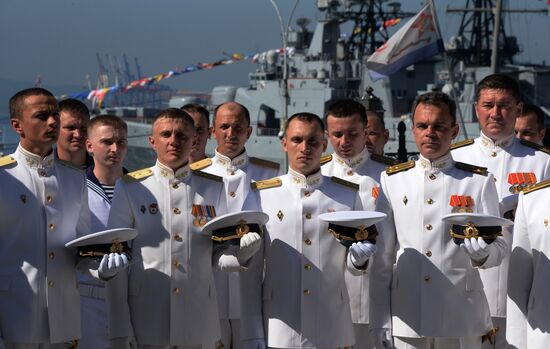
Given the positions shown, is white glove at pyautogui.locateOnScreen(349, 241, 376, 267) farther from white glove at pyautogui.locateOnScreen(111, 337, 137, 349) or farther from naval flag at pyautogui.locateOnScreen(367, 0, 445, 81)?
naval flag at pyautogui.locateOnScreen(367, 0, 445, 81)

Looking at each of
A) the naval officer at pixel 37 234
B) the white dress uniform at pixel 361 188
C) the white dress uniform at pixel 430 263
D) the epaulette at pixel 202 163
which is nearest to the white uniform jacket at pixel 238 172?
the epaulette at pixel 202 163

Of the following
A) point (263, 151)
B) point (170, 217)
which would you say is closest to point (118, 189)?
point (170, 217)

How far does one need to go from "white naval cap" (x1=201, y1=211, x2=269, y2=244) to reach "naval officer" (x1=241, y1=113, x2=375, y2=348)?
0.93 ft

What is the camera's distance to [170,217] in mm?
5211

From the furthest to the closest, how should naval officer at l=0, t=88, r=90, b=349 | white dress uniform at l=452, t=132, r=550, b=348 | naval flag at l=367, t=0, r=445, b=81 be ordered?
1. naval flag at l=367, t=0, r=445, b=81
2. white dress uniform at l=452, t=132, r=550, b=348
3. naval officer at l=0, t=88, r=90, b=349

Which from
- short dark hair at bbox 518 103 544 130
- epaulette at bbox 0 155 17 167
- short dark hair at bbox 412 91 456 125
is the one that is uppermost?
short dark hair at bbox 412 91 456 125

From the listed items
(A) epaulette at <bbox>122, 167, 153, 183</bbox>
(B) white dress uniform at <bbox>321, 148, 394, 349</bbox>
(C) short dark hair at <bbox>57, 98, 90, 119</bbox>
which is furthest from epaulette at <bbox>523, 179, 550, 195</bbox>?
(C) short dark hair at <bbox>57, 98, 90, 119</bbox>

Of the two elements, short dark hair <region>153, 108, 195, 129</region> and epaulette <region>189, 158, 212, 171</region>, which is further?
epaulette <region>189, 158, 212, 171</region>

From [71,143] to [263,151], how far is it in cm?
3406

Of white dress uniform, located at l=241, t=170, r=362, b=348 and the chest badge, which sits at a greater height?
the chest badge

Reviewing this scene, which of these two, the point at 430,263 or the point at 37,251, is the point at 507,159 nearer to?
the point at 430,263

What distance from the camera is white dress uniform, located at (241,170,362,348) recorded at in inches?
206

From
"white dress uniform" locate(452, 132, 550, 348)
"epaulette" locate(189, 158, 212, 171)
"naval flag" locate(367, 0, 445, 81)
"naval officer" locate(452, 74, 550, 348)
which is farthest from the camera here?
"naval flag" locate(367, 0, 445, 81)

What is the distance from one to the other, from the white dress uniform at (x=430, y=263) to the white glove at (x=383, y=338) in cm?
3
